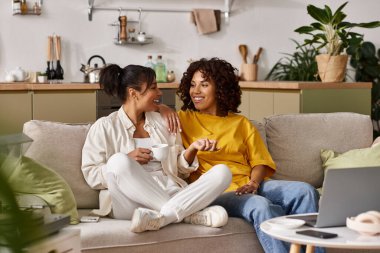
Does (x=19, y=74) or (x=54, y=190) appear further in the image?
(x=19, y=74)

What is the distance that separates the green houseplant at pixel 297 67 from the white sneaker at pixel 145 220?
3.77m

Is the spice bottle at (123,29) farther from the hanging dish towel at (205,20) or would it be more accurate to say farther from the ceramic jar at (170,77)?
the hanging dish towel at (205,20)

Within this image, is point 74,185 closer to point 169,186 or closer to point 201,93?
point 169,186

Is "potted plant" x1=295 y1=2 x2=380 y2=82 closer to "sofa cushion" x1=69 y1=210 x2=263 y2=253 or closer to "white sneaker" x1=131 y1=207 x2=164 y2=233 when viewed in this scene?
"sofa cushion" x1=69 y1=210 x2=263 y2=253

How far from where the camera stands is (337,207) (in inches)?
93.4

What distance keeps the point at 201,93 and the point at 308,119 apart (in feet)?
2.26

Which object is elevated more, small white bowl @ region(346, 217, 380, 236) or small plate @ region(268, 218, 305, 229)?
small white bowl @ region(346, 217, 380, 236)

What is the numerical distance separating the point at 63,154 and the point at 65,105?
2.61 metres

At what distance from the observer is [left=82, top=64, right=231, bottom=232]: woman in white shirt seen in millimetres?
2922

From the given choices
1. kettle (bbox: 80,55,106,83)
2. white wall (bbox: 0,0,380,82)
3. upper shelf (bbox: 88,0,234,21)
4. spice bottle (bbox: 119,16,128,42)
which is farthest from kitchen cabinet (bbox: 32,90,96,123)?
upper shelf (bbox: 88,0,234,21)

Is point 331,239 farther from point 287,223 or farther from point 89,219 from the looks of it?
point 89,219

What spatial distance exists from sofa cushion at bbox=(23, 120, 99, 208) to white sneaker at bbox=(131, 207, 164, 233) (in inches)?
17.9

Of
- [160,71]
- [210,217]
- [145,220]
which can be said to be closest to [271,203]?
[210,217]

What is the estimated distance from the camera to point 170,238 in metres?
2.83
